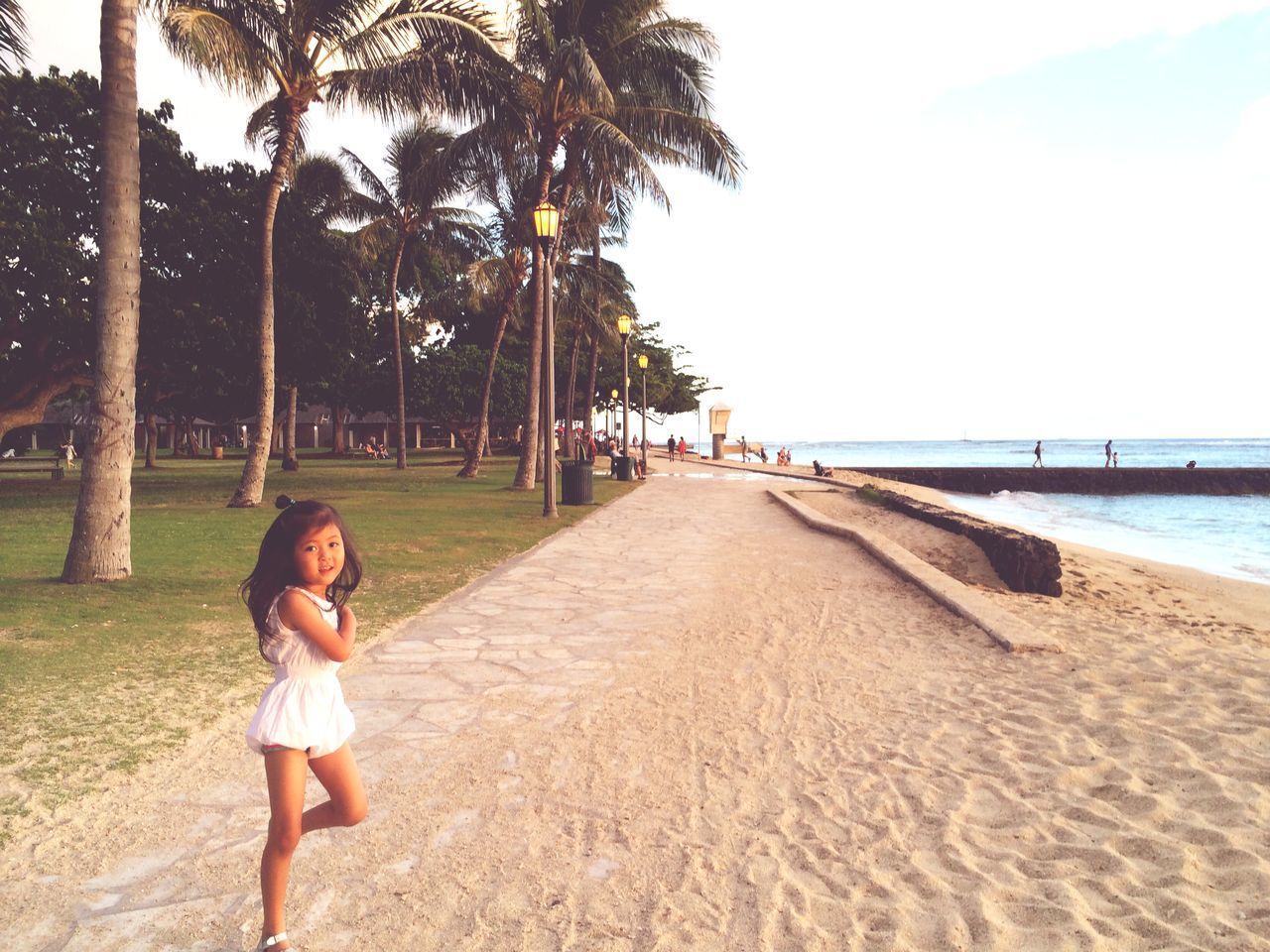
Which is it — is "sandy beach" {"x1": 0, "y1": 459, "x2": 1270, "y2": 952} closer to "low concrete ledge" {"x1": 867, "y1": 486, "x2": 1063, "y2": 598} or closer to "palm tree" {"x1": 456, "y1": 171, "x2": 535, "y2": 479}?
"low concrete ledge" {"x1": 867, "y1": 486, "x2": 1063, "y2": 598}

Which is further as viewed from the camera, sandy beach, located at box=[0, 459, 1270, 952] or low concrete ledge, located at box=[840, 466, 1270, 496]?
low concrete ledge, located at box=[840, 466, 1270, 496]

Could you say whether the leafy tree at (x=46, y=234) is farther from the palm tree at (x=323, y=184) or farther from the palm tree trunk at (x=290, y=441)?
the palm tree trunk at (x=290, y=441)

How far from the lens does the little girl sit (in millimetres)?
2395

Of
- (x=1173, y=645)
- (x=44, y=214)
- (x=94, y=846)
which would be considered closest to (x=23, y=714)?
(x=94, y=846)

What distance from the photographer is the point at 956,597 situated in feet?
25.5

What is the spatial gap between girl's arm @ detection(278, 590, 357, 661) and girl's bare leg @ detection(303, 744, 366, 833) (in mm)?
336

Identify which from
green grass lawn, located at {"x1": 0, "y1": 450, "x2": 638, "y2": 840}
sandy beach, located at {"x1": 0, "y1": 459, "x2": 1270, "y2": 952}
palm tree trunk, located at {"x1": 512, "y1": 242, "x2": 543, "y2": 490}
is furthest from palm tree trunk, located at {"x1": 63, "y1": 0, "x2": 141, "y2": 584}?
palm tree trunk, located at {"x1": 512, "y1": 242, "x2": 543, "y2": 490}

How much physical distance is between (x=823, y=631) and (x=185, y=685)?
4.57m

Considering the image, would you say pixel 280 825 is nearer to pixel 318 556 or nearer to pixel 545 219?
pixel 318 556

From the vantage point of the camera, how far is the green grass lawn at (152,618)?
13.3ft

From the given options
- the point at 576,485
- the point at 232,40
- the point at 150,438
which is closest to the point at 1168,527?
the point at 576,485

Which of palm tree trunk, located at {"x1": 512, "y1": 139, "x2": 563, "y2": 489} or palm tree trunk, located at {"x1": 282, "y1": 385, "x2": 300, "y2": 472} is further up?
Answer: palm tree trunk, located at {"x1": 512, "y1": 139, "x2": 563, "y2": 489}

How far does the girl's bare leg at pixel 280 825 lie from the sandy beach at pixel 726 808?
15 centimetres

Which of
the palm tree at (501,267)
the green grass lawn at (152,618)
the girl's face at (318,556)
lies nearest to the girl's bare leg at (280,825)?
the girl's face at (318,556)
